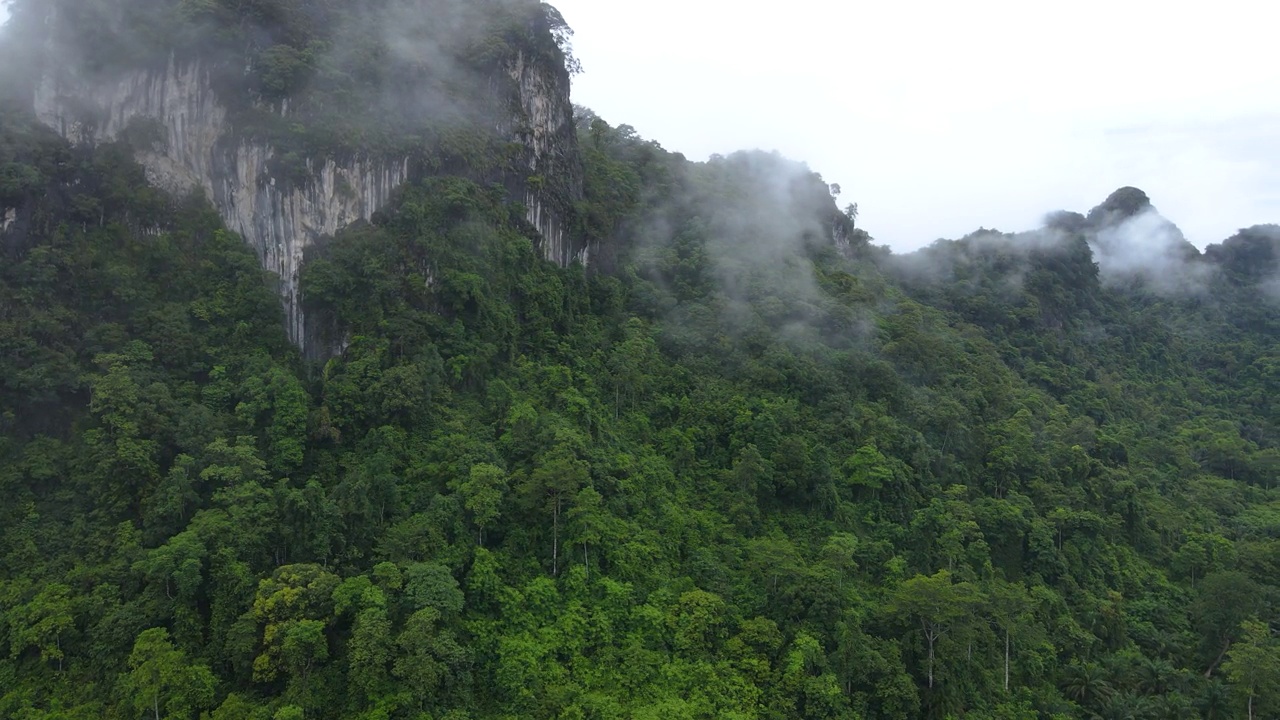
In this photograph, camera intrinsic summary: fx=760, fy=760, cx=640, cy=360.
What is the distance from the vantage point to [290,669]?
68.5ft

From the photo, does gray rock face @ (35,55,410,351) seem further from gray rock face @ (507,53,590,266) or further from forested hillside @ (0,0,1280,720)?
gray rock face @ (507,53,590,266)

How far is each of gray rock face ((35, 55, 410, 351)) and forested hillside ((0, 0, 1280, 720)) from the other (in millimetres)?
778

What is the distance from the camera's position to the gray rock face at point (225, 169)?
30562 mm

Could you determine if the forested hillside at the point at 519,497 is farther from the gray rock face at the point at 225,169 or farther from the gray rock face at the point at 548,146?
the gray rock face at the point at 548,146

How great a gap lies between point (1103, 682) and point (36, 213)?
42.6 meters

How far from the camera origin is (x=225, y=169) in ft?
102

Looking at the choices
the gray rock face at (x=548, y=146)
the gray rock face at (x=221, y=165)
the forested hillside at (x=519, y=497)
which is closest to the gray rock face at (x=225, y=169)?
the gray rock face at (x=221, y=165)

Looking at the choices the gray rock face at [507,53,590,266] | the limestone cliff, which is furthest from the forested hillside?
the gray rock face at [507,53,590,266]

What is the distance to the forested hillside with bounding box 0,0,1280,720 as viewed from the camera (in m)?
22.1

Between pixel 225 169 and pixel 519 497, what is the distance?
18.5 m

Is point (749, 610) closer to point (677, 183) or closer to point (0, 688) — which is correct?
point (0, 688)

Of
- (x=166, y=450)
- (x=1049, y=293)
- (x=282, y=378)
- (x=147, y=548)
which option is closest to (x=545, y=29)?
(x=282, y=378)

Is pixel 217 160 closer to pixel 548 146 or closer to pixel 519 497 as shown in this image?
pixel 548 146

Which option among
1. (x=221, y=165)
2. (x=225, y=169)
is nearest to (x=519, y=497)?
(x=225, y=169)
